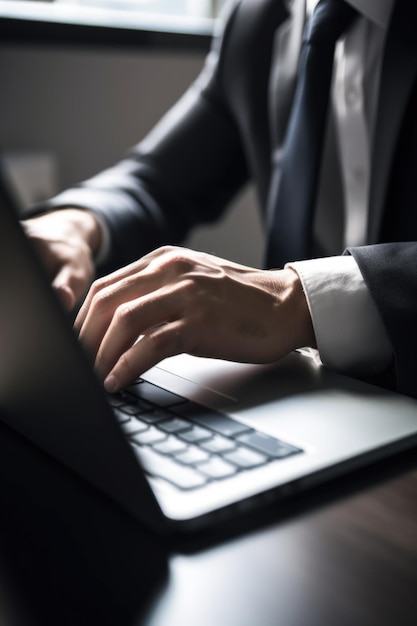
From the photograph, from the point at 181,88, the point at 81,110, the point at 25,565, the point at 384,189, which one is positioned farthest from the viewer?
the point at 181,88

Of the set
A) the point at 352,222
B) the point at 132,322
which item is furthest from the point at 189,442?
the point at 352,222

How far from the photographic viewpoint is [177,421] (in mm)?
432

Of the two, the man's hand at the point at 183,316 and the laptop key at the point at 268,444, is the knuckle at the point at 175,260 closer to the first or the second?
the man's hand at the point at 183,316

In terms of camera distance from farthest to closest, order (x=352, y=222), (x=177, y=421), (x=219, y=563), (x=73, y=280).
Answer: (x=352, y=222), (x=73, y=280), (x=177, y=421), (x=219, y=563)

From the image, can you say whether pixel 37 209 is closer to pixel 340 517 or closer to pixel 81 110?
pixel 340 517

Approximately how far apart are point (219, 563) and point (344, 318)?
30 centimetres

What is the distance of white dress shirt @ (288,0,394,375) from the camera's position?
1.88ft

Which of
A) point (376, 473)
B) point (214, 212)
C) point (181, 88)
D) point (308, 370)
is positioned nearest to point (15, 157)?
point (181, 88)

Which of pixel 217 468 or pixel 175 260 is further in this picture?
pixel 175 260

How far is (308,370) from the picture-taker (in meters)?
0.54

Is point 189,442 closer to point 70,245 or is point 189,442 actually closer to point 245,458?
point 245,458

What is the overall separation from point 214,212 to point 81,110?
0.79 metres

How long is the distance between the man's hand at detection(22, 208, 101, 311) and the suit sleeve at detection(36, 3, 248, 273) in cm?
14

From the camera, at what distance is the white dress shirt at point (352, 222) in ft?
1.88
